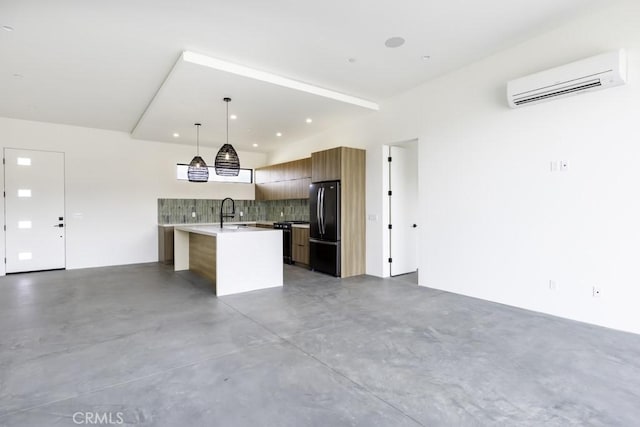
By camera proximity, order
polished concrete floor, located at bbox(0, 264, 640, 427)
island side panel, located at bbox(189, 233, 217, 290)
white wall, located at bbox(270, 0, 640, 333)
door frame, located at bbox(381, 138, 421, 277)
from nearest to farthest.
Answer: polished concrete floor, located at bbox(0, 264, 640, 427)
white wall, located at bbox(270, 0, 640, 333)
island side panel, located at bbox(189, 233, 217, 290)
door frame, located at bbox(381, 138, 421, 277)

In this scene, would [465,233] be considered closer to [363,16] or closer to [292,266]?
[363,16]

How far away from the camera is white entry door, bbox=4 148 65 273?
21.2 ft

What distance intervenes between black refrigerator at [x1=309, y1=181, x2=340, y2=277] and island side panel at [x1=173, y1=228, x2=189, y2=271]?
257 cm

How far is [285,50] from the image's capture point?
157 inches

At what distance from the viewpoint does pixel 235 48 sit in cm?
390

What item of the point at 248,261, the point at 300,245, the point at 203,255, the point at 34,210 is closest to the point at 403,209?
the point at 300,245

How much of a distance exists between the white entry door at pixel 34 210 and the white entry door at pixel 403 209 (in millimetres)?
6845

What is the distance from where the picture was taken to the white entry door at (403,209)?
6.08 m

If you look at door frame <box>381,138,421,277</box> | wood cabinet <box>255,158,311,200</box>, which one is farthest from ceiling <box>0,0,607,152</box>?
wood cabinet <box>255,158,311,200</box>

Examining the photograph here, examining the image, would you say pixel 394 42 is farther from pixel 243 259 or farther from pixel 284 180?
pixel 284 180

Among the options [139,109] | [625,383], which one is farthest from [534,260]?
[139,109]

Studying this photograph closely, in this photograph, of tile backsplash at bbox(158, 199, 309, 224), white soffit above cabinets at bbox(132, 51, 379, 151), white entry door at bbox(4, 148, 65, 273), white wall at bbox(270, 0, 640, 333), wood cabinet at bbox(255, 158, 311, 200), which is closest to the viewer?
white wall at bbox(270, 0, 640, 333)

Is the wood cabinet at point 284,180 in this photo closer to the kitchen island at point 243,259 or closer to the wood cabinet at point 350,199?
the wood cabinet at point 350,199

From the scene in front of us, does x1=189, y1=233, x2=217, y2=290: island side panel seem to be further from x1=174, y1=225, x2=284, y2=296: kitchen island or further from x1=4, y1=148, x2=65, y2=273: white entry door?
x1=4, y1=148, x2=65, y2=273: white entry door
